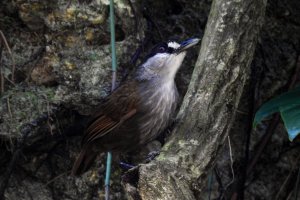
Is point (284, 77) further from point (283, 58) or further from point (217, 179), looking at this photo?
point (217, 179)

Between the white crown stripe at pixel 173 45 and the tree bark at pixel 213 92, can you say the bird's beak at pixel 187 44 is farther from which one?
the tree bark at pixel 213 92

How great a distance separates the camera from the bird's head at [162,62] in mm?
3906

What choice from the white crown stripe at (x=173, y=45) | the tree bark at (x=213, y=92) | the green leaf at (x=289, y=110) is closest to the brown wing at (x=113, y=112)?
the white crown stripe at (x=173, y=45)

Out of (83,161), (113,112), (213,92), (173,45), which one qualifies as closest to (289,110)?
(213,92)

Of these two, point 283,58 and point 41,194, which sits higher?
point 283,58

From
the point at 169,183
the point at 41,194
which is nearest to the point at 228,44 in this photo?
the point at 169,183

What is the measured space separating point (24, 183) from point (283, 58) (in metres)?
2.10

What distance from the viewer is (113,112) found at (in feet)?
12.8

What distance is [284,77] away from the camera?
4.32 metres

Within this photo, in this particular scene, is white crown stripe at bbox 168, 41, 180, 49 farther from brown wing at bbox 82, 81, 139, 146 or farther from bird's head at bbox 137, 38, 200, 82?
brown wing at bbox 82, 81, 139, 146

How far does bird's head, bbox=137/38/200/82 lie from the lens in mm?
3906

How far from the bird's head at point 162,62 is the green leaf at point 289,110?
2.52 feet

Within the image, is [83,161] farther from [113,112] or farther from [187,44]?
[187,44]

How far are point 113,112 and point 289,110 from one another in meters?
1.23
